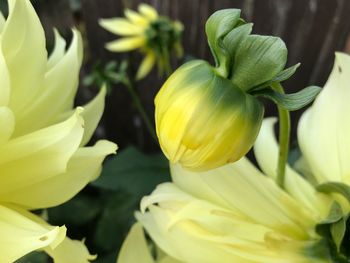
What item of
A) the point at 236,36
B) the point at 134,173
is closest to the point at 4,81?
the point at 236,36

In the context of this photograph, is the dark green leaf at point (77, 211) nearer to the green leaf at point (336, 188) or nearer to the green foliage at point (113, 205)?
the green foliage at point (113, 205)

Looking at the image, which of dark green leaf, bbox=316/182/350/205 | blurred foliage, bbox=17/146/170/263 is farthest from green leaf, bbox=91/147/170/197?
dark green leaf, bbox=316/182/350/205

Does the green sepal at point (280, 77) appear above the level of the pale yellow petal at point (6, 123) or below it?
above

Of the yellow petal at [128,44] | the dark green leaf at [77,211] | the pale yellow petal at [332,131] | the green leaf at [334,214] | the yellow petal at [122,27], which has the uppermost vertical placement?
the pale yellow petal at [332,131]

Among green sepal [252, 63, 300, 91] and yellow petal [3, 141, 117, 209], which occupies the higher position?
green sepal [252, 63, 300, 91]

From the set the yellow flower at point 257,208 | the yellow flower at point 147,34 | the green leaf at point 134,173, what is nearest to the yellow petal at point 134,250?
the yellow flower at point 257,208

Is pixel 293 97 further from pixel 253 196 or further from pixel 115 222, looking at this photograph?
pixel 115 222

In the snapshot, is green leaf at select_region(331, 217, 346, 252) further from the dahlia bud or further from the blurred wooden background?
the blurred wooden background
